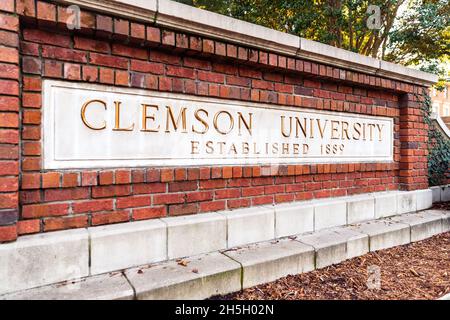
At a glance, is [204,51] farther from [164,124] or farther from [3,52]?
[3,52]

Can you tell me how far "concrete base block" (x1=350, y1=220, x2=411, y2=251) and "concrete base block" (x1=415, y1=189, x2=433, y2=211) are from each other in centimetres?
89

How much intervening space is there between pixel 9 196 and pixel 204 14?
188cm

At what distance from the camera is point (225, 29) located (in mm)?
2691

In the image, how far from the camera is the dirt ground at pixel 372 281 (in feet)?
8.12

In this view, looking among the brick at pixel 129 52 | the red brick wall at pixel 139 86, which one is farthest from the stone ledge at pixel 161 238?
the brick at pixel 129 52

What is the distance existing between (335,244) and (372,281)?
44 cm

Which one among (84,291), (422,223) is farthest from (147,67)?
(422,223)

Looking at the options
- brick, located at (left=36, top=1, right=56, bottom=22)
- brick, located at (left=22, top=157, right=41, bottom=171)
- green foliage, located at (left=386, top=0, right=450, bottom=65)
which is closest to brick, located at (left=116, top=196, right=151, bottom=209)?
brick, located at (left=22, top=157, right=41, bottom=171)

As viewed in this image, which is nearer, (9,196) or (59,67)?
(9,196)

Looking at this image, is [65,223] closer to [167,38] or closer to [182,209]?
[182,209]

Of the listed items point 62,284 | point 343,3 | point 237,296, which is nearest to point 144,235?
point 62,284

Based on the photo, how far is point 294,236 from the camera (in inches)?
126

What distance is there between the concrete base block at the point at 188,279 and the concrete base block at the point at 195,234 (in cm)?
9
